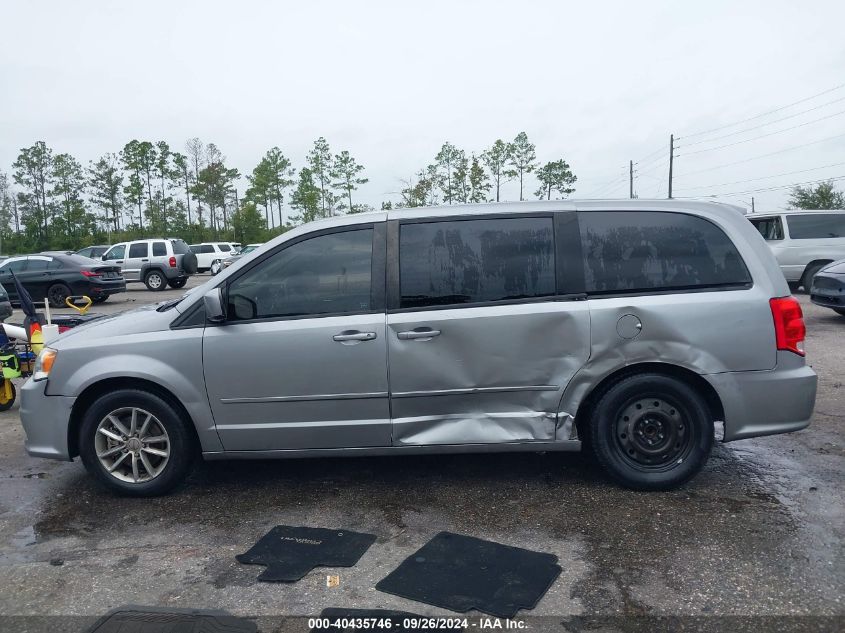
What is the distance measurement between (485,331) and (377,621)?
73.0 inches

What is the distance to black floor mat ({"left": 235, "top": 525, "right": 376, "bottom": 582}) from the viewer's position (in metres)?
3.56

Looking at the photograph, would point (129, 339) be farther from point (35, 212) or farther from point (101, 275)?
point (35, 212)

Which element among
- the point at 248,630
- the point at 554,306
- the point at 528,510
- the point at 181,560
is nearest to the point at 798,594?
the point at 528,510

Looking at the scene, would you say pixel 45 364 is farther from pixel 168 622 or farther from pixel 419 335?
pixel 419 335

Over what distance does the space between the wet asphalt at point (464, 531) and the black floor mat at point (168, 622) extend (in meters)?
0.06

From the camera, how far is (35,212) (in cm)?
5647

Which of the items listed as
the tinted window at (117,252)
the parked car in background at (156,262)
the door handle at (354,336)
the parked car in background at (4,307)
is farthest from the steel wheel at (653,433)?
the tinted window at (117,252)

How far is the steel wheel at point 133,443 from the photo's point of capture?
4512 mm

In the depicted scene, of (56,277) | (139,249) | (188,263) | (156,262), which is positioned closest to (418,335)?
(56,277)

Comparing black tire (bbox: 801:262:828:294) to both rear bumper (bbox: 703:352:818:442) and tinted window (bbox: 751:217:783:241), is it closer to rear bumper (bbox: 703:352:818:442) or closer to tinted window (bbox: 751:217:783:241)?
tinted window (bbox: 751:217:783:241)

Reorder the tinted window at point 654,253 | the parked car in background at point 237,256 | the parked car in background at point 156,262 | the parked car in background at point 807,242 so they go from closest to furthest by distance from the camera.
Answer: the tinted window at point 654,253 < the parked car in background at point 237,256 < the parked car in background at point 807,242 < the parked car in background at point 156,262

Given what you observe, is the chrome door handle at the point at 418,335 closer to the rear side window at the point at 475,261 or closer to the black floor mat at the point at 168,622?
the rear side window at the point at 475,261

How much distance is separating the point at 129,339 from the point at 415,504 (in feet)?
6.87

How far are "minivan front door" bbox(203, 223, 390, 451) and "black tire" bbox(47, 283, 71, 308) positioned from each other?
17128mm
